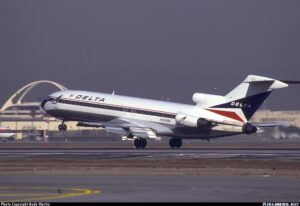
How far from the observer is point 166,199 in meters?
32.3

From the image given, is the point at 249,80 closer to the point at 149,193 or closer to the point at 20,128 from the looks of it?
the point at 149,193

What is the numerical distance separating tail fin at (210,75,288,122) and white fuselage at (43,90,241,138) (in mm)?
1609

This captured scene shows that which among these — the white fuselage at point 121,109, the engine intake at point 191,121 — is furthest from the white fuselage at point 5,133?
the engine intake at point 191,121

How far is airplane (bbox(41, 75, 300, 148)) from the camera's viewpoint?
85500 mm

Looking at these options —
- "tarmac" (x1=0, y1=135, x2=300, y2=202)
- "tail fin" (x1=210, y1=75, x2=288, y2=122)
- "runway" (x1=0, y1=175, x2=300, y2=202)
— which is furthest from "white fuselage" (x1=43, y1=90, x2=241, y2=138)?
"runway" (x1=0, y1=175, x2=300, y2=202)

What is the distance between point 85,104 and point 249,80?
2130 centimetres

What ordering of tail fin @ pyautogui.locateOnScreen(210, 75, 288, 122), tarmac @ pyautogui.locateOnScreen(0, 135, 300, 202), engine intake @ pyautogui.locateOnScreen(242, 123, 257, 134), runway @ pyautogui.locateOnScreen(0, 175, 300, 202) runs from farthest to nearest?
engine intake @ pyautogui.locateOnScreen(242, 123, 257, 134) < tail fin @ pyautogui.locateOnScreen(210, 75, 288, 122) < tarmac @ pyautogui.locateOnScreen(0, 135, 300, 202) < runway @ pyautogui.locateOnScreen(0, 175, 300, 202)

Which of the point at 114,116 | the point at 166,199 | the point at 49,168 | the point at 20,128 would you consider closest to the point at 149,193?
the point at 166,199

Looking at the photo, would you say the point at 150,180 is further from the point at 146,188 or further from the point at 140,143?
the point at 140,143

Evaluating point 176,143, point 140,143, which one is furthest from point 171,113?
point 140,143

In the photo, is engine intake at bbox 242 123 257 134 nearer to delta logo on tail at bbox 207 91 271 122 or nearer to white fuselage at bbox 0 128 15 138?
delta logo on tail at bbox 207 91 271 122

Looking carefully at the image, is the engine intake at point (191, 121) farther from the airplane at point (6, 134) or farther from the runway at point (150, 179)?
the airplane at point (6, 134)

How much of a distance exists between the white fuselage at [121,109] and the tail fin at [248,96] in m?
1.61

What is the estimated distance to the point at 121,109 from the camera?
302 ft
